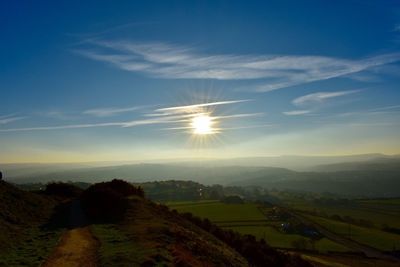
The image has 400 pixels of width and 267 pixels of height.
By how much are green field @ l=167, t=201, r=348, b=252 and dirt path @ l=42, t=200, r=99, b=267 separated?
77.1m

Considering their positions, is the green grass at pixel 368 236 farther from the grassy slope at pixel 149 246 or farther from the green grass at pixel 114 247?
the green grass at pixel 114 247

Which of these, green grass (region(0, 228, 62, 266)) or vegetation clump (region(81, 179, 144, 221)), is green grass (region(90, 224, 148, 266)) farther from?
vegetation clump (region(81, 179, 144, 221))

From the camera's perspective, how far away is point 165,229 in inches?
1523

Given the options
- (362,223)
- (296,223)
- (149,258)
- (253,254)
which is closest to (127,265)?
(149,258)

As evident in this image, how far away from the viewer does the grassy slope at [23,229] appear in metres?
28.0

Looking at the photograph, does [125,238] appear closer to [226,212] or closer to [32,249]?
[32,249]

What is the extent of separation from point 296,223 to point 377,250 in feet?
107

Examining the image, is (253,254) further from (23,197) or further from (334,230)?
(334,230)

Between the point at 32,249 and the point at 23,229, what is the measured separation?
27.1 feet

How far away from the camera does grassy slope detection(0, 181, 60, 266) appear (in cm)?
2804

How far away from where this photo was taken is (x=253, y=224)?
456 feet

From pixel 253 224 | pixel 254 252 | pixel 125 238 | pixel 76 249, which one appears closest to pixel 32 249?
pixel 76 249


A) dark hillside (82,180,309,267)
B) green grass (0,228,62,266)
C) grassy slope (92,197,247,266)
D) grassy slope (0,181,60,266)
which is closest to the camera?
green grass (0,228,62,266)

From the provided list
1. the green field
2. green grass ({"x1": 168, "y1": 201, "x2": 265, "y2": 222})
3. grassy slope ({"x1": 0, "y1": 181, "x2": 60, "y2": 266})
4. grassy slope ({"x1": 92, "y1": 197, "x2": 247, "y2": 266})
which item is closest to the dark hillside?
grassy slope ({"x1": 92, "y1": 197, "x2": 247, "y2": 266})
